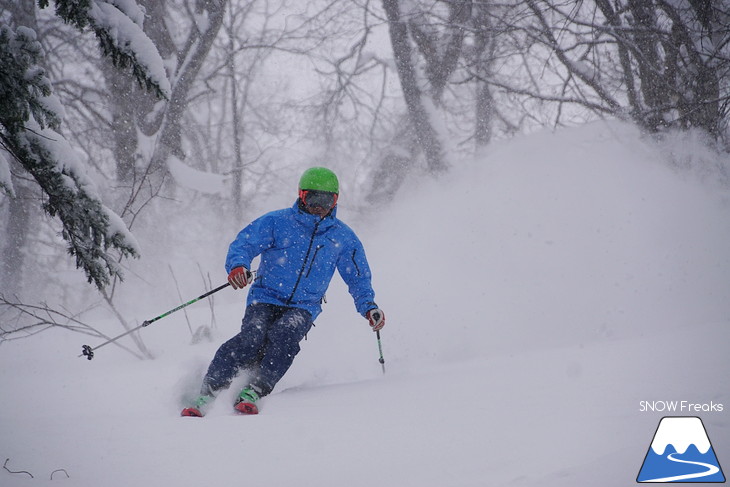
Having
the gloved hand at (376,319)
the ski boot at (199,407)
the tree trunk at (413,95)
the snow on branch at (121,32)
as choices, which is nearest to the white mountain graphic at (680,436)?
the gloved hand at (376,319)

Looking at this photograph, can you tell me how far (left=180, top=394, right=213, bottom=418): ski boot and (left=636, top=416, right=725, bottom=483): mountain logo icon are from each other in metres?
2.34

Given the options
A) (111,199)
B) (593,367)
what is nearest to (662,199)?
(593,367)

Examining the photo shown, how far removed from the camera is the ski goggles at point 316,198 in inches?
140

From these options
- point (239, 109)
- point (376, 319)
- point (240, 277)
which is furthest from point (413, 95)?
point (239, 109)

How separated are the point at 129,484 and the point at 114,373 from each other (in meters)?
3.57

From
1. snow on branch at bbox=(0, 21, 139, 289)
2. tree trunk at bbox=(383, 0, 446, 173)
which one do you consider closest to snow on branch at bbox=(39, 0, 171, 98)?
snow on branch at bbox=(0, 21, 139, 289)

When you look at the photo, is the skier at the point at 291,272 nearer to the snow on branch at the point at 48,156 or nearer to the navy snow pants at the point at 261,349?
the navy snow pants at the point at 261,349

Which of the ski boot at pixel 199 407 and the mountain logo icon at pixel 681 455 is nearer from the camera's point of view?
the mountain logo icon at pixel 681 455

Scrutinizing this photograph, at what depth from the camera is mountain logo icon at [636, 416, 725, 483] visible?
164 cm

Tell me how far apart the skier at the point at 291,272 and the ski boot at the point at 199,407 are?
25cm

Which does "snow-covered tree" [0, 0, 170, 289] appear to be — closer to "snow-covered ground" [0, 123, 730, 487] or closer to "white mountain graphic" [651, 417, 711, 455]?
"snow-covered ground" [0, 123, 730, 487]

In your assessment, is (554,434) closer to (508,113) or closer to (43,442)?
(43,442)

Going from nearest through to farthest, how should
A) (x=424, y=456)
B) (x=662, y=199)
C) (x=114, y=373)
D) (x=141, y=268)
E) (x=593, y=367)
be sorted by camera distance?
(x=424, y=456) < (x=593, y=367) < (x=114, y=373) < (x=662, y=199) < (x=141, y=268)

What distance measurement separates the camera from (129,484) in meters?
1.72
